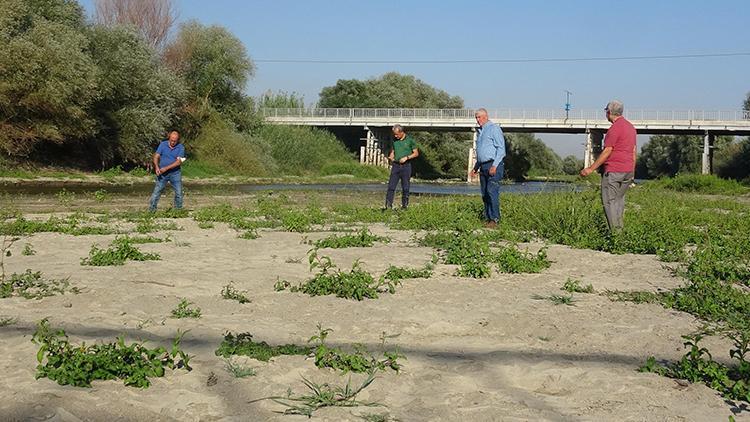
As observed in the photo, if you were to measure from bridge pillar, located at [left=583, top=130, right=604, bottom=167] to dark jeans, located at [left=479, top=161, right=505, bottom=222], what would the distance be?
52.3 metres

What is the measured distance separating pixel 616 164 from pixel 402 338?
6.59 m

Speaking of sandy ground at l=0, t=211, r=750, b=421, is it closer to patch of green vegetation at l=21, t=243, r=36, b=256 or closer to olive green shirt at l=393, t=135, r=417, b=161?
patch of green vegetation at l=21, t=243, r=36, b=256

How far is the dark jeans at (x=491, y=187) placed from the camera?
13609mm

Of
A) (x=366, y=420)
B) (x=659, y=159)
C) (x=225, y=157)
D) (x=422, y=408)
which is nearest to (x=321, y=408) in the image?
(x=366, y=420)

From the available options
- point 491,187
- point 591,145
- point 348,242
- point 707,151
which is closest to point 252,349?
point 348,242

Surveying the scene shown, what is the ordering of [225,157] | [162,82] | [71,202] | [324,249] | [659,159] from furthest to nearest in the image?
[659,159], [225,157], [162,82], [71,202], [324,249]

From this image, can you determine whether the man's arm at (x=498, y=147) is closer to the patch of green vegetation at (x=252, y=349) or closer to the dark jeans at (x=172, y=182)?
the dark jeans at (x=172, y=182)

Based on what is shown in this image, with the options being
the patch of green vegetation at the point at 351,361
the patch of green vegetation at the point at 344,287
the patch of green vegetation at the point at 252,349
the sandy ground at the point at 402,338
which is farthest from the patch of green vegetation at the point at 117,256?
the patch of green vegetation at the point at 351,361

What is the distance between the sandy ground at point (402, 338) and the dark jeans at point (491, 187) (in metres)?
3.92

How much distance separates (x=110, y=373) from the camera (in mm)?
4586

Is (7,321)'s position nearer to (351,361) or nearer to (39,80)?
(351,361)

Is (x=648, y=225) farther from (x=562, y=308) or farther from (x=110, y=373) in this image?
(x=110, y=373)

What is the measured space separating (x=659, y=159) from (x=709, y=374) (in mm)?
99448

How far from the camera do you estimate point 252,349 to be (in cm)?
527
